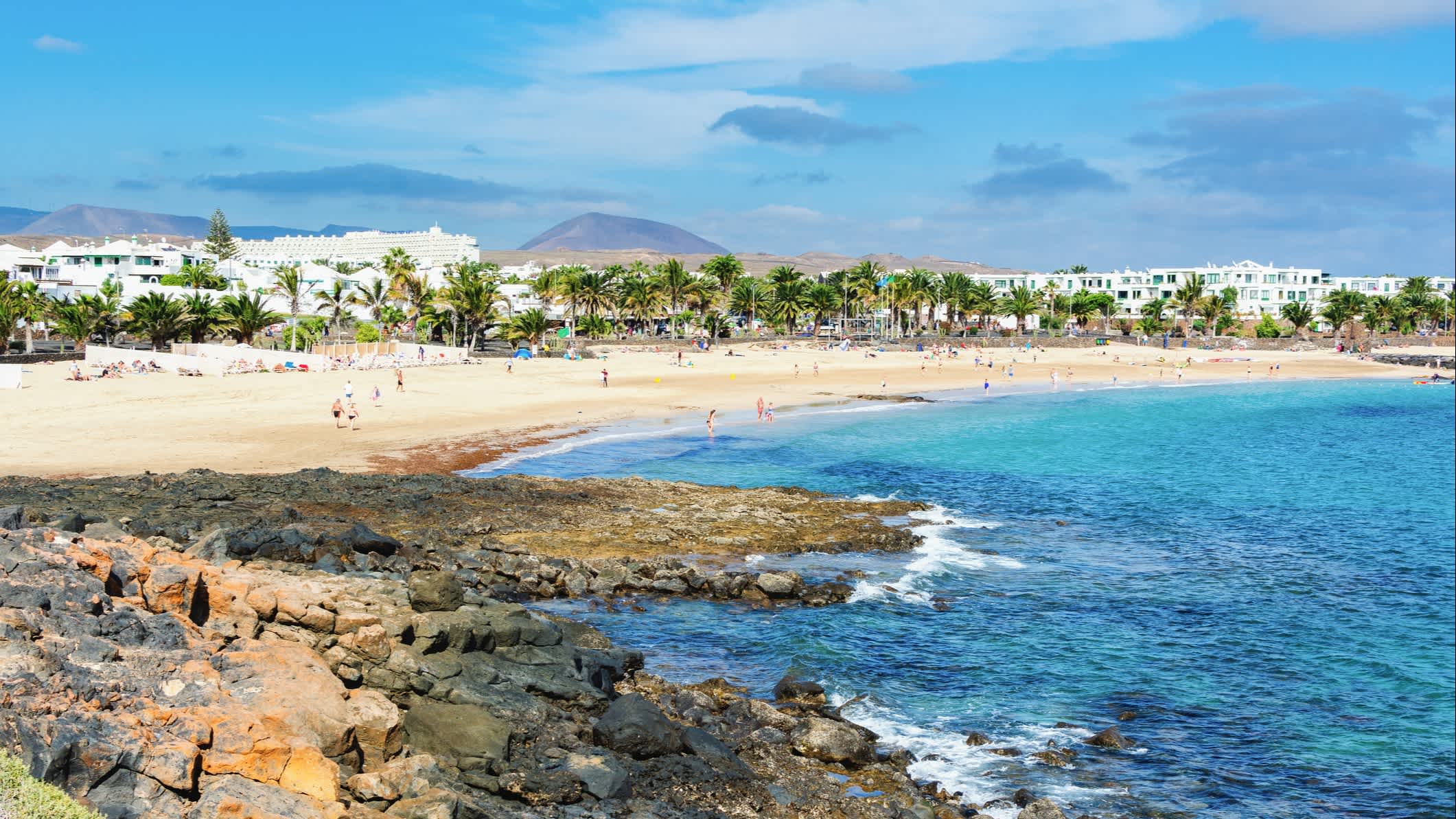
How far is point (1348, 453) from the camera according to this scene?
51.5 m

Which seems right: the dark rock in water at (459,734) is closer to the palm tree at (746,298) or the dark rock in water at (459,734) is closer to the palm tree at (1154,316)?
the palm tree at (746,298)

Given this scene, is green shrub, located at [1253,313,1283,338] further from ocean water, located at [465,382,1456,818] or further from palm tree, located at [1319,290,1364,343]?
ocean water, located at [465,382,1456,818]

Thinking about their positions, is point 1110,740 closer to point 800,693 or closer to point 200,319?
point 800,693

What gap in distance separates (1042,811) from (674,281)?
9785 cm

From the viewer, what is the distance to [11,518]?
15.0 metres

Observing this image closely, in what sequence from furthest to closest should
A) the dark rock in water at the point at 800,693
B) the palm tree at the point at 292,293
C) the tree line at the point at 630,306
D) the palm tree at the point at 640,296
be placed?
the palm tree at the point at 640,296 → the palm tree at the point at 292,293 → the tree line at the point at 630,306 → the dark rock in water at the point at 800,693

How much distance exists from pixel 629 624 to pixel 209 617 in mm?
8379

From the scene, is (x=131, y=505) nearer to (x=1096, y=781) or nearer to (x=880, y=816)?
(x=880, y=816)

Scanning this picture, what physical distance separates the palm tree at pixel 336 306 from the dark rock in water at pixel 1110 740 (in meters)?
72.4

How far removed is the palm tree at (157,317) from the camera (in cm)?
6538

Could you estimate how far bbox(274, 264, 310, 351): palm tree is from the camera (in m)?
76.9

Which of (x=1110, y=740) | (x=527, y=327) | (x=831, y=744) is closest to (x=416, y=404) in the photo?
(x=527, y=327)

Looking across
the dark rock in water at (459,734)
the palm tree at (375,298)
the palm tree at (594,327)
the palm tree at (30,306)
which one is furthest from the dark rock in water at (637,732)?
the palm tree at (594,327)

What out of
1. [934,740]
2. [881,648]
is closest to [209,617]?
[934,740]
